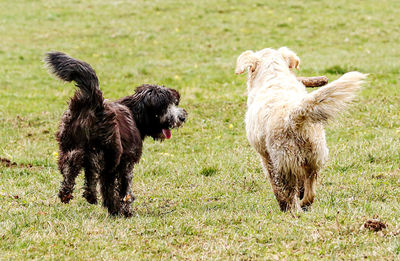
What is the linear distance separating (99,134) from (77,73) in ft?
2.30

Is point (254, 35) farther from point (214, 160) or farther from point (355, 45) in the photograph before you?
point (214, 160)

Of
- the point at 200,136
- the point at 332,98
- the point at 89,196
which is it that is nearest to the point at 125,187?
the point at 89,196

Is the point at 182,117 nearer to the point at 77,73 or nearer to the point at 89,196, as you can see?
the point at 89,196

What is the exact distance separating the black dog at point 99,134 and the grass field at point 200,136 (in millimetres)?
360

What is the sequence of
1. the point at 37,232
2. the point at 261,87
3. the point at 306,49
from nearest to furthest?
the point at 37,232
the point at 261,87
the point at 306,49

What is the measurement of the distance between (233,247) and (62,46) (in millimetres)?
16391

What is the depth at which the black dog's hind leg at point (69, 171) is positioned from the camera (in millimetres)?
5543

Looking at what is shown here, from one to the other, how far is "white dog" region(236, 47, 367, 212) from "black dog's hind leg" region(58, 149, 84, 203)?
Result: 2.07 meters

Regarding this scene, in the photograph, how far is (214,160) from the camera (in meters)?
9.00

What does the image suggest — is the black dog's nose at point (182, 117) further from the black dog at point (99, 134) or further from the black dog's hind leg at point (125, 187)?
the black dog's hind leg at point (125, 187)

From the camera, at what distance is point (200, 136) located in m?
10.9

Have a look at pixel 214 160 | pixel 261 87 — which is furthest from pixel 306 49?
pixel 261 87

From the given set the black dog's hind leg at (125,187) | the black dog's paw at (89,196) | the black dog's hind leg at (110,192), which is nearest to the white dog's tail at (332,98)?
the black dog's hind leg at (125,187)

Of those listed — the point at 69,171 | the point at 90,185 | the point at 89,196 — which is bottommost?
the point at 89,196
